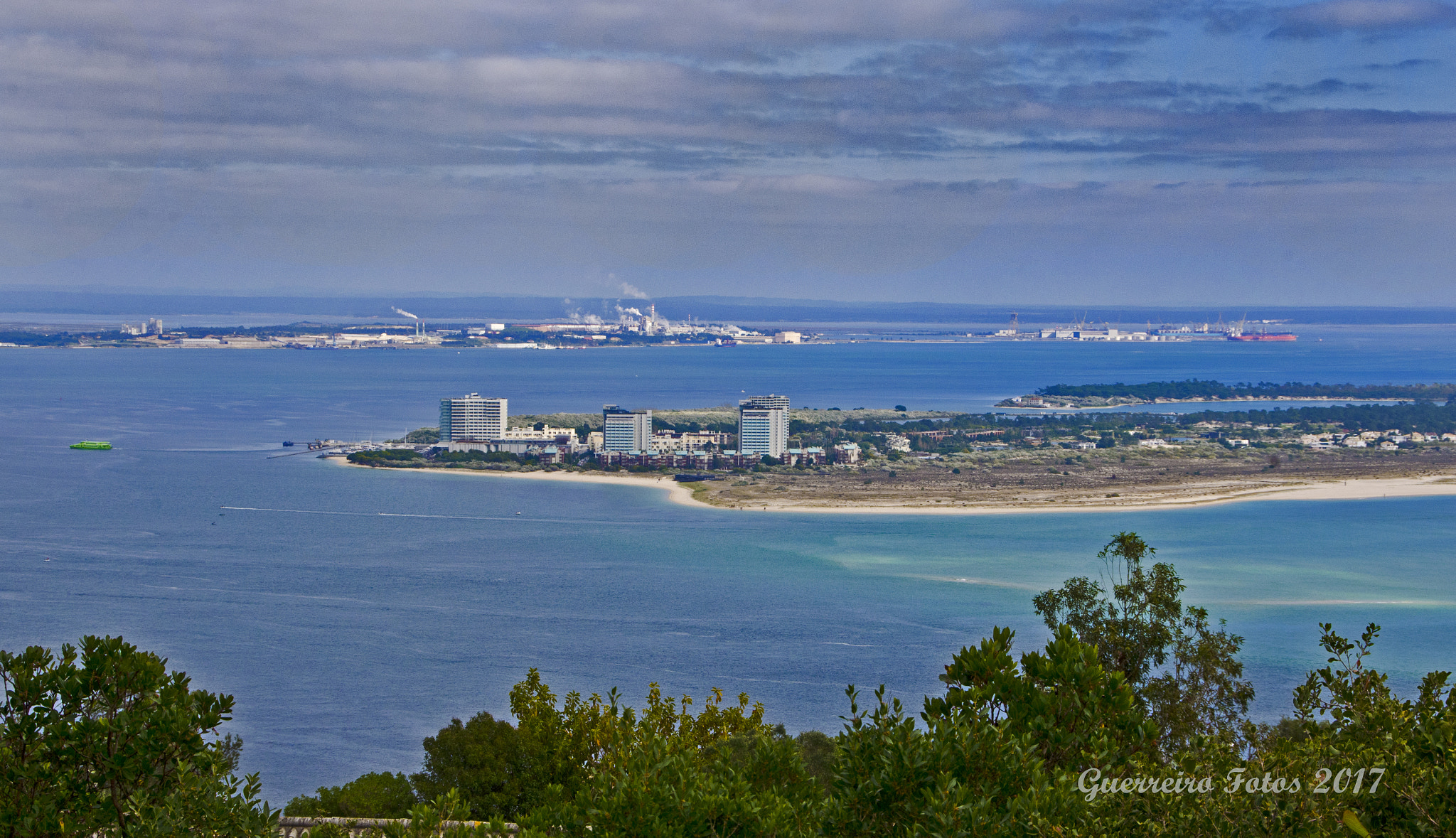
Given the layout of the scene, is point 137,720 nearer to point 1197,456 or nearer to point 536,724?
point 536,724

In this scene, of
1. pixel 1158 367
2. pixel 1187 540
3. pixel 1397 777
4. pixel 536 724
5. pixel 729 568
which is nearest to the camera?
pixel 1397 777

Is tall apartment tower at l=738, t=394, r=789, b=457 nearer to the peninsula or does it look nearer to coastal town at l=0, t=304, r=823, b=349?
the peninsula

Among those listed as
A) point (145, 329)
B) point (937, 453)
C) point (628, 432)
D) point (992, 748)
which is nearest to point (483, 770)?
point (992, 748)

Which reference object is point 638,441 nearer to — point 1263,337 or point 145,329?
point 145,329

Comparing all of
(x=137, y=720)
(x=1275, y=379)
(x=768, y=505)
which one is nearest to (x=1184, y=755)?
(x=137, y=720)

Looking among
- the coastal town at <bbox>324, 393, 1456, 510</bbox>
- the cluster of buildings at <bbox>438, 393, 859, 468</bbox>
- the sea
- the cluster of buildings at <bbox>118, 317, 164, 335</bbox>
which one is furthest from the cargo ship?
the sea

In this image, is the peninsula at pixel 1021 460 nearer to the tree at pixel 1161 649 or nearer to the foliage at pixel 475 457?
the foliage at pixel 475 457
